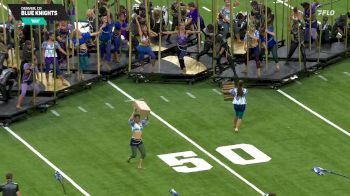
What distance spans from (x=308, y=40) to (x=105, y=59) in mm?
8319

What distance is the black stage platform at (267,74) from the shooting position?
196 ft

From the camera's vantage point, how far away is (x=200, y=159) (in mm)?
52875

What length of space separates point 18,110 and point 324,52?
1391 centimetres

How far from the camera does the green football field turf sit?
5075 centimetres

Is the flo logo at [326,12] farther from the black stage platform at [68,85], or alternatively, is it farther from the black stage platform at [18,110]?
the black stage platform at [18,110]

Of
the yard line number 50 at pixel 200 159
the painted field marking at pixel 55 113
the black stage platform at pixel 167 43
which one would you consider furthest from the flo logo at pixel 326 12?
the painted field marking at pixel 55 113

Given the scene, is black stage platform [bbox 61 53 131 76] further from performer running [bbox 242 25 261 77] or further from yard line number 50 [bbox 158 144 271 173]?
yard line number 50 [bbox 158 144 271 173]

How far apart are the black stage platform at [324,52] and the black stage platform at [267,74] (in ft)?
3.12

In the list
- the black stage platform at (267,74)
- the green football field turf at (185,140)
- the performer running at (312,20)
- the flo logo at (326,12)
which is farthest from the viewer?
the flo logo at (326,12)

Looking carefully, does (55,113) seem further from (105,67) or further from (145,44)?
(145,44)

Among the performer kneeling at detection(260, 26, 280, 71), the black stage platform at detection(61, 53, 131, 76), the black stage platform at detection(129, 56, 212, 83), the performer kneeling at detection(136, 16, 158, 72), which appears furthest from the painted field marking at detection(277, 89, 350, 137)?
the black stage platform at detection(61, 53, 131, 76)

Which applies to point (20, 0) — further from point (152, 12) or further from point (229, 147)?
point (229, 147)

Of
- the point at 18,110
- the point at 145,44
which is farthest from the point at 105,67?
the point at 18,110

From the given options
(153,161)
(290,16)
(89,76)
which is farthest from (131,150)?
(290,16)
